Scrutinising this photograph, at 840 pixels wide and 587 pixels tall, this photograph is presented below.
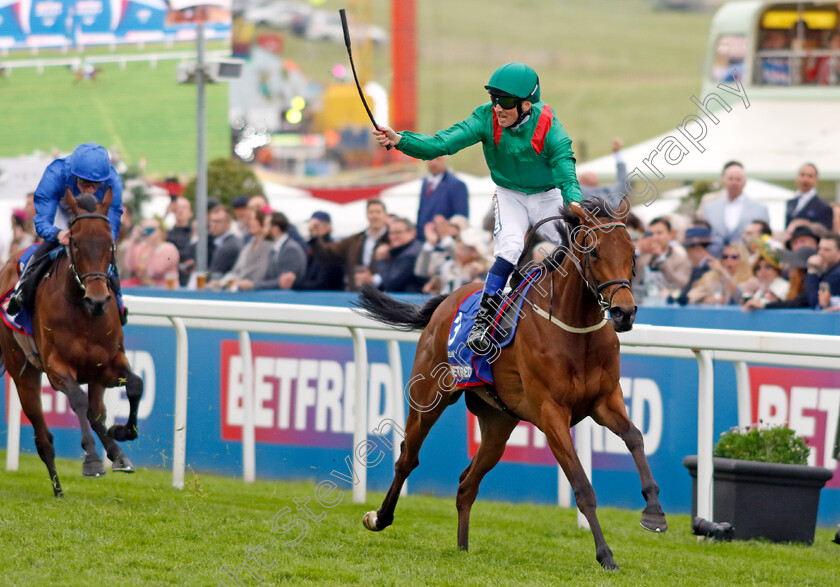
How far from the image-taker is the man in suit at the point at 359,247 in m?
9.63

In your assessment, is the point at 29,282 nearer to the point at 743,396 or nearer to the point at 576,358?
the point at 576,358

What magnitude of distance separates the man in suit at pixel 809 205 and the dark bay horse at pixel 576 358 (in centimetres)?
408

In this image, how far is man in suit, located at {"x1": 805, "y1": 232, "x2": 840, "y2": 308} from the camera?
7.50m

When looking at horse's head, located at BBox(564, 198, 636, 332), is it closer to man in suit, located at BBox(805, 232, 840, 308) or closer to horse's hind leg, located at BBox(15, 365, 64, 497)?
man in suit, located at BBox(805, 232, 840, 308)

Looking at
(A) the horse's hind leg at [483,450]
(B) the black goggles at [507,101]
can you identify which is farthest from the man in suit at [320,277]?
(B) the black goggles at [507,101]

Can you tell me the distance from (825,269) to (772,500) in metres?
1.94

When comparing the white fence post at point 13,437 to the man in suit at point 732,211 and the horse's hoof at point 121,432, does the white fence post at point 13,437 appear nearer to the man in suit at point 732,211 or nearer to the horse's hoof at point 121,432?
the horse's hoof at point 121,432

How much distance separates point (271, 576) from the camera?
5.03 m

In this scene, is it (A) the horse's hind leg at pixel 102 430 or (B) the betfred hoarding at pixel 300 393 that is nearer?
(A) the horse's hind leg at pixel 102 430

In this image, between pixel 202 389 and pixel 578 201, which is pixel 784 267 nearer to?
pixel 578 201

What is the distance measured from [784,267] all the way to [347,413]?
3.11 m

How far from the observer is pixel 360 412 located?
7215mm

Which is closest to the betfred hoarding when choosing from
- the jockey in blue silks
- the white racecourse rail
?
the white racecourse rail

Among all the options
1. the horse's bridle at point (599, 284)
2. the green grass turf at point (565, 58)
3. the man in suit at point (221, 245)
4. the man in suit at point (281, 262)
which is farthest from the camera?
the green grass turf at point (565, 58)
